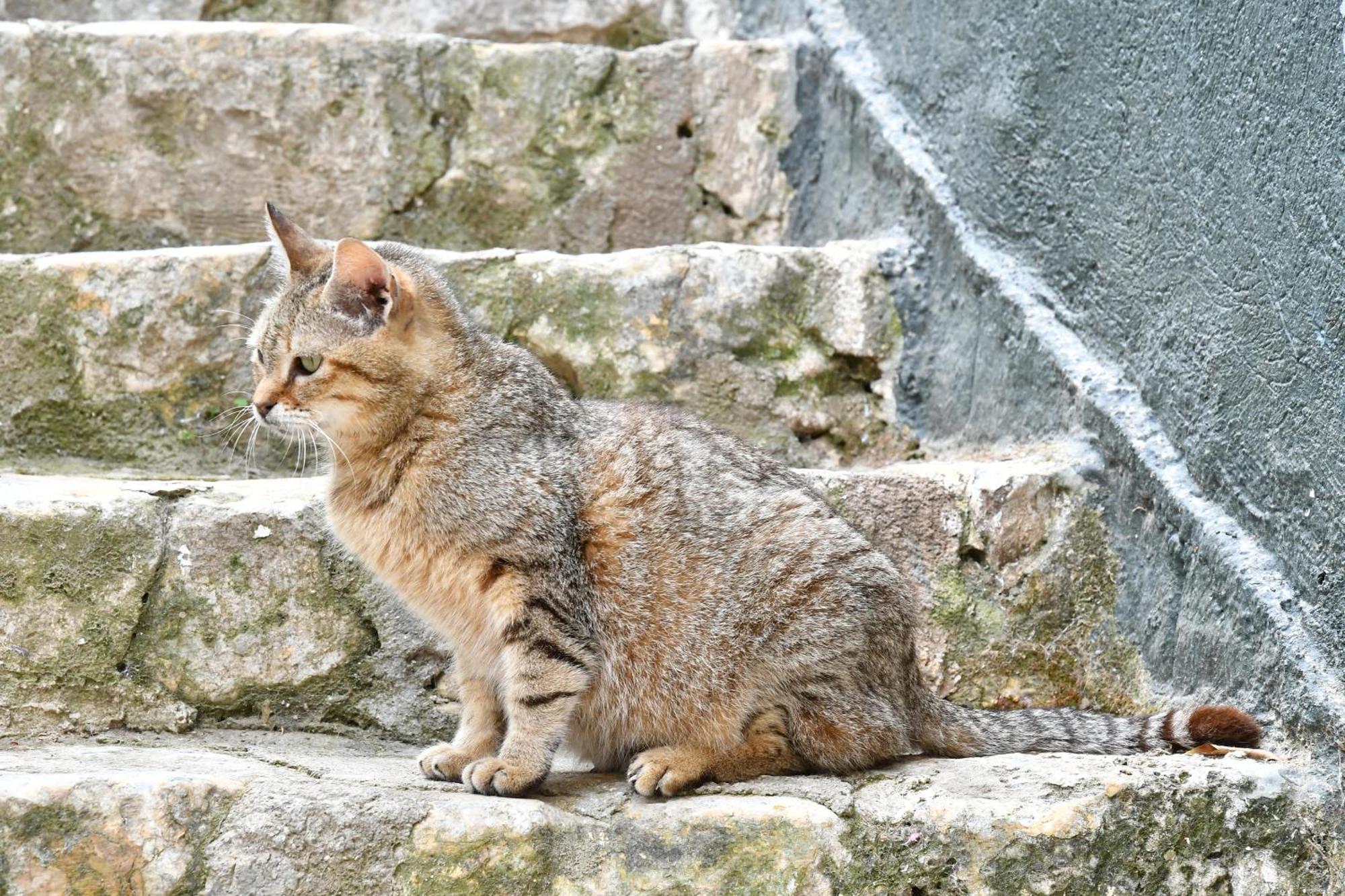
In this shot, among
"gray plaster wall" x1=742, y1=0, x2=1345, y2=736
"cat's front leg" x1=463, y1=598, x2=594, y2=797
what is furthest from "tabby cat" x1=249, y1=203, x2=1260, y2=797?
"gray plaster wall" x1=742, y1=0, x2=1345, y2=736

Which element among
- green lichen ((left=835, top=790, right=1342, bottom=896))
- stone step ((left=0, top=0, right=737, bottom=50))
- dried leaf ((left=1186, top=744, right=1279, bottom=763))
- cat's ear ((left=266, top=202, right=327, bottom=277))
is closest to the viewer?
green lichen ((left=835, top=790, right=1342, bottom=896))

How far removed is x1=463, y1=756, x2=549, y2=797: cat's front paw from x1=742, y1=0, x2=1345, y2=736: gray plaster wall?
1463mm

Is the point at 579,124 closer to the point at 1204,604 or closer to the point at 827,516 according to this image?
the point at 827,516

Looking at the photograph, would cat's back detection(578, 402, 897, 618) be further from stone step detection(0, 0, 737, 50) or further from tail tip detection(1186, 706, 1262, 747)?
stone step detection(0, 0, 737, 50)

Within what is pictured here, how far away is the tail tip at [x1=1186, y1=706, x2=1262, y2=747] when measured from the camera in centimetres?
278

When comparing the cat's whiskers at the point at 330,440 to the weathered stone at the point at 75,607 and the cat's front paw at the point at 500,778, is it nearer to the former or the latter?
the weathered stone at the point at 75,607

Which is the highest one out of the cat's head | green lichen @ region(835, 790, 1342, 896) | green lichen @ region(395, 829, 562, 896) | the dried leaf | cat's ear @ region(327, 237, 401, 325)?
cat's ear @ region(327, 237, 401, 325)

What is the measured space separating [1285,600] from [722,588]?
1.14 metres

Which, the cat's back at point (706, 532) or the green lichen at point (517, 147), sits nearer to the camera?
the cat's back at point (706, 532)

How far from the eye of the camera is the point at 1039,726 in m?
3.02

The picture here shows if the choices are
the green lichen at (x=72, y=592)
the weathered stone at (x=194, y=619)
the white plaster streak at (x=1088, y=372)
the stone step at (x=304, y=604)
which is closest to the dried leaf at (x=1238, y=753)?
the white plaster streak at (x=1088, y=372)

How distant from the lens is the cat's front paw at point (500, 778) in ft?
9.09

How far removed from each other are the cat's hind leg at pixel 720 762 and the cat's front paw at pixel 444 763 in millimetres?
353

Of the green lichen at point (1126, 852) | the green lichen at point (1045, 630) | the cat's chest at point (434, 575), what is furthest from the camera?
the green lichen at point (1045, 630)
